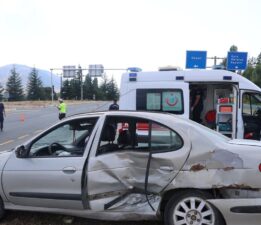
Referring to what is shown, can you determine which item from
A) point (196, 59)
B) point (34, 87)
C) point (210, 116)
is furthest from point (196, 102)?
point (34, 87)

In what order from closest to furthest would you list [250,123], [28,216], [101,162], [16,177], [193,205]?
[193,205] → [101,162] → [16,177] → [28,216] → [250,123]

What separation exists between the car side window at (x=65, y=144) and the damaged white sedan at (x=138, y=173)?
1cm

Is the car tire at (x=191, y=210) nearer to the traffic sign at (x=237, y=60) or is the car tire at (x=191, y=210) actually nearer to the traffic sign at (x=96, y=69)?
the traffic sign at (x=237, y=60)

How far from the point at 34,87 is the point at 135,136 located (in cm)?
10530

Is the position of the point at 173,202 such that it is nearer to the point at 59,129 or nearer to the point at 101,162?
the point at 101,162

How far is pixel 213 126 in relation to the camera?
412 inches

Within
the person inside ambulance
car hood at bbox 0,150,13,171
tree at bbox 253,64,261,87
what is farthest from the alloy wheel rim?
tree at bbox 253,64,261,87

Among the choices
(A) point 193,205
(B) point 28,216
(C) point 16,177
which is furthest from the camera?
(B) point 28,216

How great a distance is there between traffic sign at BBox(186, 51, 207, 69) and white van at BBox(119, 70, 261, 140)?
1905 centimetres

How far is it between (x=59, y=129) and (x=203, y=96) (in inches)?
240

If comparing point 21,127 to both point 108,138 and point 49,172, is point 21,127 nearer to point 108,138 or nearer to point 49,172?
point 49,172

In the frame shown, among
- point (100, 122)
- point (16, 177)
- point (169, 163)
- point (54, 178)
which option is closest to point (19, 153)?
point (16, 177)

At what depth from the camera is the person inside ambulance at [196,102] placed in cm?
1052

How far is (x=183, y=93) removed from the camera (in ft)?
31.1
